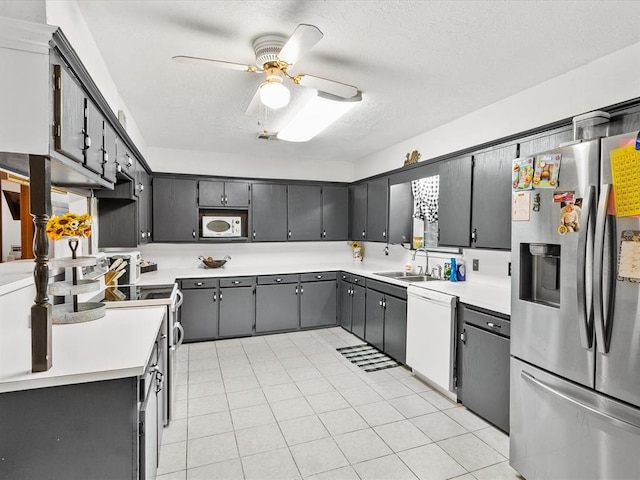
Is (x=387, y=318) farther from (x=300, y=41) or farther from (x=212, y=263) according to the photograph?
(x=300, y=41)

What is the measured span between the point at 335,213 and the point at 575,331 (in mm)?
4069

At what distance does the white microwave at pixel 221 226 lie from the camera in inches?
193

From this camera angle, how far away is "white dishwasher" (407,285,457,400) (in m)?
2.92

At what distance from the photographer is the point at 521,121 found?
2.86 metres

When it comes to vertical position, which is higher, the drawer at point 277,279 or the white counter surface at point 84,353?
the white counter surface at point 84,353

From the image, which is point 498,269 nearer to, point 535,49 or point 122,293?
point 535,49

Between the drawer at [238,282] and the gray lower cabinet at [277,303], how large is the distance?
0.10 metres

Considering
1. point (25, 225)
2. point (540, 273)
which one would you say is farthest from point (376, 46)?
point (25, 225)

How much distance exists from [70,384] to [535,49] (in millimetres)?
2996

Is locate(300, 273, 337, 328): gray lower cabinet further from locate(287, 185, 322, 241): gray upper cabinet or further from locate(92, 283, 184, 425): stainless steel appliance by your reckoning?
locate(92, 283, 184, 425): stainless steel appliance

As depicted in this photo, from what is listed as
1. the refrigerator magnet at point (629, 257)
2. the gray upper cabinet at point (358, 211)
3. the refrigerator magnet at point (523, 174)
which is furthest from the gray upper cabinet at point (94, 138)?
the gray upper cabinet at point (358, 211)

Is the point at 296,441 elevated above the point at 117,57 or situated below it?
below

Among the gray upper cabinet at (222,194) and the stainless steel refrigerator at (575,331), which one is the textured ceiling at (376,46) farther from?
the gray upper cabinet at (222,194)

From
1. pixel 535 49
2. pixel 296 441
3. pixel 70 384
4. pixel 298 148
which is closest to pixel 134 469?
pixel 70 384
